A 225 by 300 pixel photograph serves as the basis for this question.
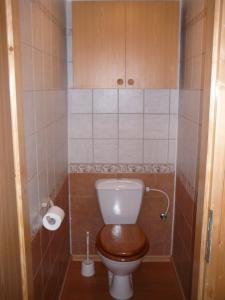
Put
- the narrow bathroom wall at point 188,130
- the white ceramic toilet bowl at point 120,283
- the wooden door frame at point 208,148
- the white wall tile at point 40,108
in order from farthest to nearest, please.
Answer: the white ceramic toilet bowl at point 120,283, the narrow bathroom wall at point 188,130, the white wall tile at point 40,108, the wooden door frame at point 208,148

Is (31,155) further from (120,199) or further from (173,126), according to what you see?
(173,126)

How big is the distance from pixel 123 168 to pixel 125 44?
3.33ft

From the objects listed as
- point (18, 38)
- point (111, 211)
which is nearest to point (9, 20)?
point (18, 38)

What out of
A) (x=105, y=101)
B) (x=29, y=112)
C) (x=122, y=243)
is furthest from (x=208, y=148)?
(x=105, y=101)

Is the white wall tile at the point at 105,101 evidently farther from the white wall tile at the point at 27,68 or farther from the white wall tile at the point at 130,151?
the white wall tile at the point at 27,68

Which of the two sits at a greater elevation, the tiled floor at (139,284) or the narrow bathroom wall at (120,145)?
the narrow bathroom wall at (120,145)

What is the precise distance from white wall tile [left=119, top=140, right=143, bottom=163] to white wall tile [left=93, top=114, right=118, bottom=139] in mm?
111

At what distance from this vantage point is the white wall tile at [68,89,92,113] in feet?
9.05

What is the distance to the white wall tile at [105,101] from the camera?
275 centimetres

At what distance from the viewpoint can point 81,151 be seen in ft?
9.39

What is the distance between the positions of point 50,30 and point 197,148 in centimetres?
119

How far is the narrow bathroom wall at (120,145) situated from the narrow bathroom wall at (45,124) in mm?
182

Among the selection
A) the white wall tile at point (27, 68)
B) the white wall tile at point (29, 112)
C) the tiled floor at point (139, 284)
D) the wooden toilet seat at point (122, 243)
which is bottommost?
the tiled floor at point (139, 284)

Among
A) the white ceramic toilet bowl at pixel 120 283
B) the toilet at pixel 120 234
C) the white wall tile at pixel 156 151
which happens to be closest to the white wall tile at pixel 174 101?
the white wall tile at pixel 156 151
